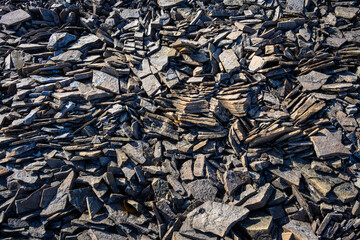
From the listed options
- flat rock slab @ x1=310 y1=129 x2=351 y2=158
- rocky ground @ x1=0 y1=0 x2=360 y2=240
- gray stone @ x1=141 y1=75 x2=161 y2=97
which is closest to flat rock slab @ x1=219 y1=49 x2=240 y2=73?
rocky ground @ x1=0 y1=0 x2=360 y2=240

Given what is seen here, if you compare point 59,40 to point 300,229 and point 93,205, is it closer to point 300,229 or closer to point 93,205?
point 93,205

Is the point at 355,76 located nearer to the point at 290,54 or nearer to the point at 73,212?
the point at 290,54

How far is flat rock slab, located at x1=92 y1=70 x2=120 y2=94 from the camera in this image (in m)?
8.05

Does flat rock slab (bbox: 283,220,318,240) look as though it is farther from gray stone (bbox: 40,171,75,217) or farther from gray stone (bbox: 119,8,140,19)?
gray stone (bbox: 119,8,140,19)

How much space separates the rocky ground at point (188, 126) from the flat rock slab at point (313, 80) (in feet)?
0.17

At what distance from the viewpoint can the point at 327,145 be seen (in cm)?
670

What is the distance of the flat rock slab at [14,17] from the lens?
9969 mm

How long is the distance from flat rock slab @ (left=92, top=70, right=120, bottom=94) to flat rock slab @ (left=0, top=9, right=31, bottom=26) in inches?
187

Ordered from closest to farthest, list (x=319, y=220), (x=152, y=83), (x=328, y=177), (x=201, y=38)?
(x=319, y=220)
(x=328, y=177)
(x=152, y=83)
(x=201, y=38)

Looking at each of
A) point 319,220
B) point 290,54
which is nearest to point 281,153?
point 319,220

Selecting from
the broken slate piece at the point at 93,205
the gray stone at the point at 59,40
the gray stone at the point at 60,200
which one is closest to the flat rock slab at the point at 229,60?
the broken slate piece at the point at 93,205

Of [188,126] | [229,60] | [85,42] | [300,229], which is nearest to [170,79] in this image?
[188,126]

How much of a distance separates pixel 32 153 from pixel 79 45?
4.43 metres

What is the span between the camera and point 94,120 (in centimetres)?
768
